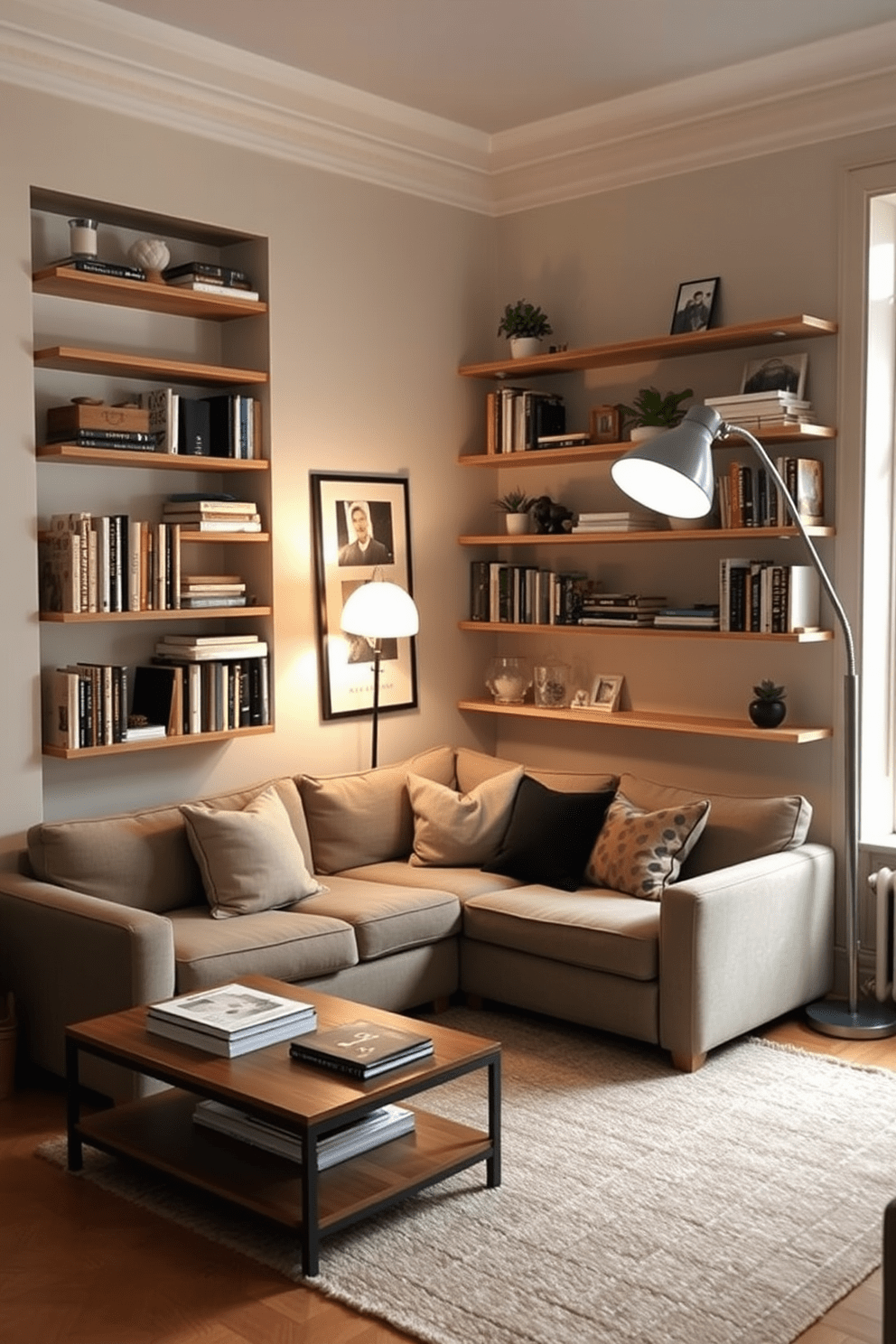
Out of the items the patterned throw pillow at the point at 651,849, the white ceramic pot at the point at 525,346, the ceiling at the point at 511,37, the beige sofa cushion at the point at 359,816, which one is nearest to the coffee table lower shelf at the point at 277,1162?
the patterned throw pillow at the point at 651,849

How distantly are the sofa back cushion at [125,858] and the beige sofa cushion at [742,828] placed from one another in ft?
5.26

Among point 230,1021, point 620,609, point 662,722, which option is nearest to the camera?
point 230,1021

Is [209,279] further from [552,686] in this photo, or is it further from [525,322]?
[552,686]

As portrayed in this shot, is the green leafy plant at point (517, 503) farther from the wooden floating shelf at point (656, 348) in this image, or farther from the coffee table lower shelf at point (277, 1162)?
the coffee table lower shelf at point (277, 1162)

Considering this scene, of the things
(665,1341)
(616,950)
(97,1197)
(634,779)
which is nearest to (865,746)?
(634,779)

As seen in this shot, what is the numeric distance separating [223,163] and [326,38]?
0.56m

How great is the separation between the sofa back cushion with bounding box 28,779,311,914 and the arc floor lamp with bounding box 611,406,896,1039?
178 cm

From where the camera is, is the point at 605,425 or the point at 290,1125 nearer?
the point at 290,1125

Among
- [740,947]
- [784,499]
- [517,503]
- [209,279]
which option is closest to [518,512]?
[517,503]

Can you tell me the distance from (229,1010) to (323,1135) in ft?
1.30

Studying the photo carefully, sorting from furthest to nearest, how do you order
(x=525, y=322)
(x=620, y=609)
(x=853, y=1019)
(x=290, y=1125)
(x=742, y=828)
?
(x=525, y=322)
(x=620, y=609)
(x=742, y=828)
(x=853, y=1019)
(x=290, y=1125)

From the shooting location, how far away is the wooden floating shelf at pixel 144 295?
4305 mm

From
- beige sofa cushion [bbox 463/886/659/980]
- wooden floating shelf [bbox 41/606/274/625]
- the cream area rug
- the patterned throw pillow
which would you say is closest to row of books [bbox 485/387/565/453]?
wooden floating shelf [bbox 41/606/274/625]

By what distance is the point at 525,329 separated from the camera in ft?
17.9
